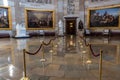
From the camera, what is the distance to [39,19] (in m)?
23.4

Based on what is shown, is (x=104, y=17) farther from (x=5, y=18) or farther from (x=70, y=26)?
(x=5, y=18)

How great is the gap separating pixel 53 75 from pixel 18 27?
15642 millimetres

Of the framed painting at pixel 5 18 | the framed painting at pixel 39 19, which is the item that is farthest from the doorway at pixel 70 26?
the framed painting at pixel 5 18

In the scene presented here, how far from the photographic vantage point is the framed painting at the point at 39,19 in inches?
884

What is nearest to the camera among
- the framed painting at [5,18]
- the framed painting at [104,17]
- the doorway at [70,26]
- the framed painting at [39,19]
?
the framed painting at [5,18]

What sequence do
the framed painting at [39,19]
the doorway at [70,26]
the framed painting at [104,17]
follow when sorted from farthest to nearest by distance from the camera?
the doorway at [70,26]
the framed painting at [39,19]
the framed painting at [104,17]

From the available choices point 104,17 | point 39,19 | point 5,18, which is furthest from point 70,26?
point 5,18

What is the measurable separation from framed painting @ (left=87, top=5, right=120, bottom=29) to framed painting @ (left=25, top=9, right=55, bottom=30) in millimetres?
6215

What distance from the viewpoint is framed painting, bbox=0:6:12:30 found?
19.5 m

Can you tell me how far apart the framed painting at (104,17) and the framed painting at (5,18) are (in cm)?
1216

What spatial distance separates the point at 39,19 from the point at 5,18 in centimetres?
548

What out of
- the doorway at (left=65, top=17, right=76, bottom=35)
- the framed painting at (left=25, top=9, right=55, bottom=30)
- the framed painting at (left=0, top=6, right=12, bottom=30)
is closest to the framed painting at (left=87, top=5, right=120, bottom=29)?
the doorway at (left=65, top=17, right=76, bottom=35)

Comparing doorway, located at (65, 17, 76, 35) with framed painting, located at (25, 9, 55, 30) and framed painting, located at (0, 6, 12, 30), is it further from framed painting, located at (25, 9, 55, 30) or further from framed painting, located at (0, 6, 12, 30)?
framed painting, located at (0, 6, 12, 30)

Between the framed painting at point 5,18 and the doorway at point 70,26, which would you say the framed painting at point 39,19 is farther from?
the framed painting at point 5,18
